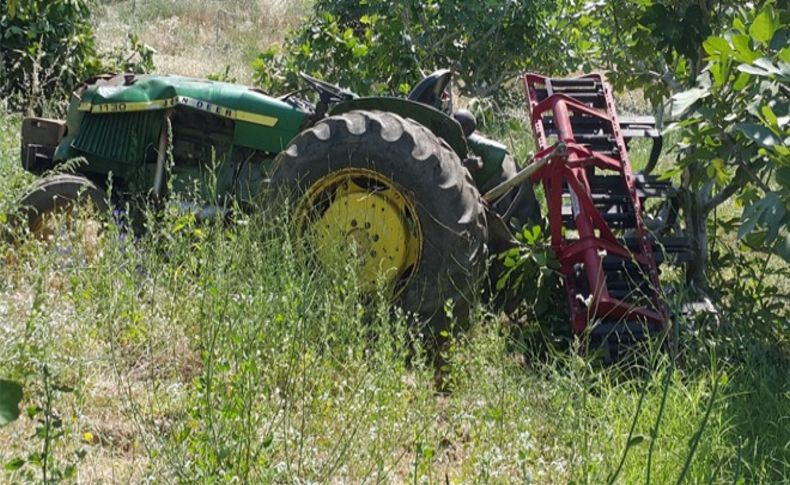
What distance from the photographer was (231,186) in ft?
21.5

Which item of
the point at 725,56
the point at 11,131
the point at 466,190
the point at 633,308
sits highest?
the point at 725,56

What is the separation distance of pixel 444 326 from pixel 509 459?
1.90m

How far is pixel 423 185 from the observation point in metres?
5.39

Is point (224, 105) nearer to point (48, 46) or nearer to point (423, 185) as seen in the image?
point (423, 185)

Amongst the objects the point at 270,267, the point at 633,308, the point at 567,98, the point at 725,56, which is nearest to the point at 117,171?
the point at 270,267

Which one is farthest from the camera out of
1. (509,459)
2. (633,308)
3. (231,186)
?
(231,186)

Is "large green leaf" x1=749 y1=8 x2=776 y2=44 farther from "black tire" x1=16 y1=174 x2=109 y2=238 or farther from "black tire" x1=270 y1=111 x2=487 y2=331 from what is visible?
"black tire" x1=16 y1=174 x2=109 y2=238

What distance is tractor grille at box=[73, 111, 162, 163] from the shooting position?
259 inches

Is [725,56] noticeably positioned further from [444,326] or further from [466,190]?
[444,326]

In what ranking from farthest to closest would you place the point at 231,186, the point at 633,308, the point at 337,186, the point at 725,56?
the point at 231,186, the point at 337,186, the point at 633,308, the point at 725,56

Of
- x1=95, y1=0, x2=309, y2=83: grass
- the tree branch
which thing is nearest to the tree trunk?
the tree branch

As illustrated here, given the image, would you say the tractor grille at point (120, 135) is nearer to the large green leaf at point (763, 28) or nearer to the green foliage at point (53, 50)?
the large green leaf at point (763, 28)

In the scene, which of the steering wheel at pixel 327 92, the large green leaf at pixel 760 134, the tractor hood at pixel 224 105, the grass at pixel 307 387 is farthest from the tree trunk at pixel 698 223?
the tractor hood at pixel 224 105

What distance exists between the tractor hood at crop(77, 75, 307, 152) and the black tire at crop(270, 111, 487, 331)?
0.97 meters
